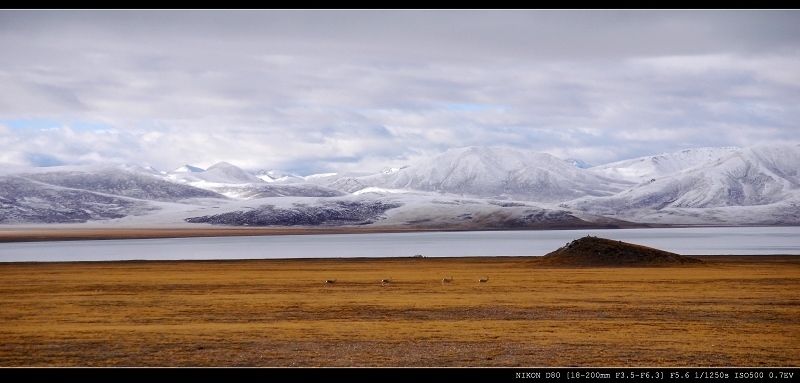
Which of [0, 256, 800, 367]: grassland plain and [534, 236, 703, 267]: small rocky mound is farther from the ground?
[534, 236, 703, 267]: small rocky mound

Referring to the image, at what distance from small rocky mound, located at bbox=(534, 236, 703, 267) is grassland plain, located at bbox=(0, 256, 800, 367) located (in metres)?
5.92

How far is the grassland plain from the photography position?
65.8 feet

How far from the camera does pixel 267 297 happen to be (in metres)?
34.5

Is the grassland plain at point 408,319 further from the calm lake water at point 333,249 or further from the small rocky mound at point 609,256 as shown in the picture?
the calm lake water at point 333,249

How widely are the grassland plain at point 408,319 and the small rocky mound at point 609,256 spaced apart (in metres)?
5.92

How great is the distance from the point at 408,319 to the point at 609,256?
105 feet

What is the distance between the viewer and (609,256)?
55500mm

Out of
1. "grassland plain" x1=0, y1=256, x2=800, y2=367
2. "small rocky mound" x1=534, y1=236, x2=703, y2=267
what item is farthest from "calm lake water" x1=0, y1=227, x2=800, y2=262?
"grassland plain" x1=0, y1=256, x2=800, y2=367

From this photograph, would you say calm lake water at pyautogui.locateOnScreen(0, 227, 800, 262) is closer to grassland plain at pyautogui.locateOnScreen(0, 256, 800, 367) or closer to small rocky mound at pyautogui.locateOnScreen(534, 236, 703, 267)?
small rocky mound at pyautogui.locateOnScreen(534, 236, 703, 267)

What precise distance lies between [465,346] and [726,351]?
21.2 feet

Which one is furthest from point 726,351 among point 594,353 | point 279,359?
point 279,359

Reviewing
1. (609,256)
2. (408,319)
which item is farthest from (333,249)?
(408,319)

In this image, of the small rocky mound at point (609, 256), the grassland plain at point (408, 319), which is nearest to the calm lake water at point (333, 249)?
the small rocky mound at point (609, 256)
